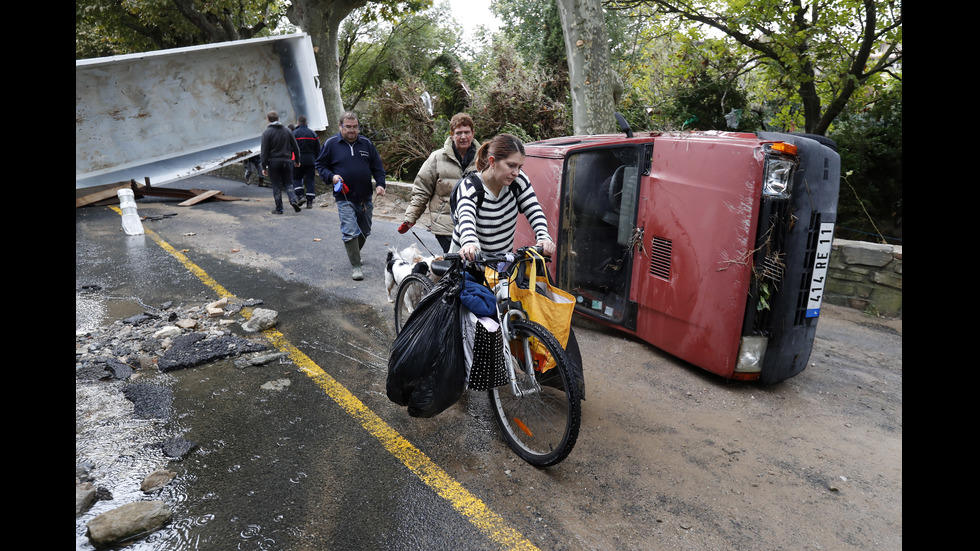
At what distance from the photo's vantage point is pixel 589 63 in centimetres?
824

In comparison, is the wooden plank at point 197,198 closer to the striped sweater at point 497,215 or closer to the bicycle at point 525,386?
the striped sweater at point 497,215

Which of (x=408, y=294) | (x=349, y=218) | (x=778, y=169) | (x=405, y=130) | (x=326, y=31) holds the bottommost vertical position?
(x=408, y=294)

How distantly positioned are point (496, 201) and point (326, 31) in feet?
44.3

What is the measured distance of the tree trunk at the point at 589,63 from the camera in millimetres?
8062

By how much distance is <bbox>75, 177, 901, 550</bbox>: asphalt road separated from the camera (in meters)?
2.55

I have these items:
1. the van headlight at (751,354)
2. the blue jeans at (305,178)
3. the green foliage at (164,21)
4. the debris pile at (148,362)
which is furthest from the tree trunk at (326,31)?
the van headlight at (751,354)

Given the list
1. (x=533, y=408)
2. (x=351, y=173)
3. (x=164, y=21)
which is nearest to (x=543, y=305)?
(x=533, y=408)

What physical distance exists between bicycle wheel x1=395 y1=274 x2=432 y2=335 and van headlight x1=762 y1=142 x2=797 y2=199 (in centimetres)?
241

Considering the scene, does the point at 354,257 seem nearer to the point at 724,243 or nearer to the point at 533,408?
the point at 533,408

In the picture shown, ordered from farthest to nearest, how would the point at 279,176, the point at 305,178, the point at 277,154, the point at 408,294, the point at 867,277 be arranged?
the point at 305,178
the point at 279,176
the point at 277,154
the point at 867,277
the point at 408,294

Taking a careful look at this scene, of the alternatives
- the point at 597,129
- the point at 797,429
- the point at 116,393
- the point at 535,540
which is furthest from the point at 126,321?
the point at 597,129

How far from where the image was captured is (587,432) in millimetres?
3432
